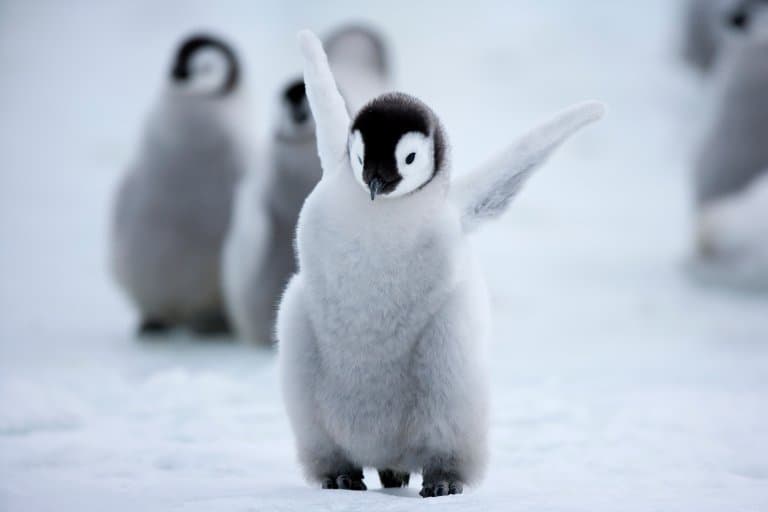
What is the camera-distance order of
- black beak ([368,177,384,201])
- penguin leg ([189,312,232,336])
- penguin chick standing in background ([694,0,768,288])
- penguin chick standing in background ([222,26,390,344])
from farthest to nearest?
A: penguin chick standing in background ([694,0,768,288]) → penguin leg ([189,312,232,336]) → penguin chick standing in background ([222,26,390,344]) → black beak ([368,177,384,201])

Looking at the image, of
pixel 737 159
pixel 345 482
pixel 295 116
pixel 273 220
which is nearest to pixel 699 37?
pixel 737 159

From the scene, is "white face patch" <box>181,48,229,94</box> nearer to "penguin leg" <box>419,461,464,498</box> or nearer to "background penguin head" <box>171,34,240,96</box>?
"background penguin head" <box>171,34,240,96</box>

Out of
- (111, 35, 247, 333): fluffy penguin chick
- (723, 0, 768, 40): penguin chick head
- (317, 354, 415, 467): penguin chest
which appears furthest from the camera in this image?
(723, 0, 768, 40): penguin chick head

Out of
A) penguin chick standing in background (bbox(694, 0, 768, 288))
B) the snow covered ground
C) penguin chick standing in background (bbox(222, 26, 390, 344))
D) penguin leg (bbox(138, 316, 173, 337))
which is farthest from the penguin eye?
penguin leg (bbox(138, 316, 173, 337))

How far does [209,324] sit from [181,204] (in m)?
0.40

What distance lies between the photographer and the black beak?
1.38 meters

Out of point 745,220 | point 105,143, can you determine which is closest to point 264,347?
point 745,220

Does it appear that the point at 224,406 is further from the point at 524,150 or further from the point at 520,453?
the point at 524,150

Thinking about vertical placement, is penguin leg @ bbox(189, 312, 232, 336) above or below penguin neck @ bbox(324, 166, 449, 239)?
below

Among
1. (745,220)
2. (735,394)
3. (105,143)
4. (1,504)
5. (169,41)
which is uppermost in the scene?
(169,41)

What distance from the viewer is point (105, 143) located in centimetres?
574

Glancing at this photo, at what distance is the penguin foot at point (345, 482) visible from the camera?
1521 millimetres

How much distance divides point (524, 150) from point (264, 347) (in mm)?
1817

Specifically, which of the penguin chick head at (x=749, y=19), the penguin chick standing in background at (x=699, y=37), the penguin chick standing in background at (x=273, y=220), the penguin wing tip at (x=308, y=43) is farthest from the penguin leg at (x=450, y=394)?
the penguin chick standing in background at (x=699, y=37)
